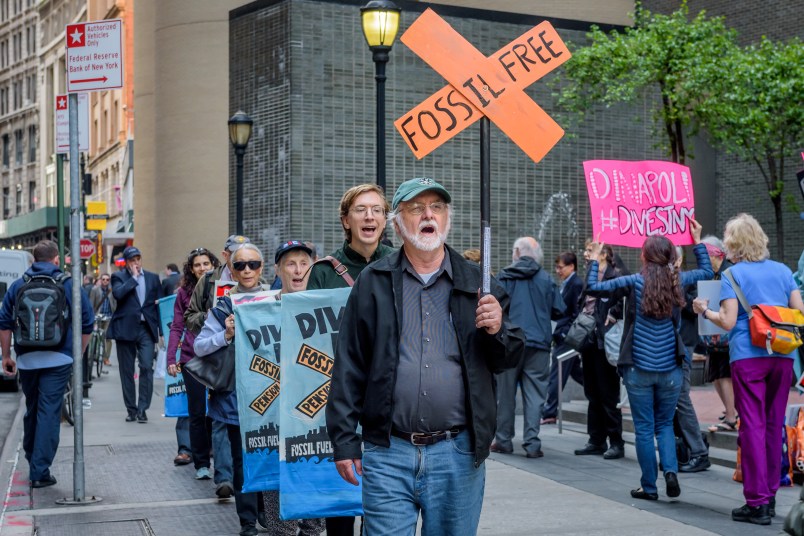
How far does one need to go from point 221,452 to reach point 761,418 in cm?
391

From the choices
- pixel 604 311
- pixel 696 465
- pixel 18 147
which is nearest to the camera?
pixel 696 465

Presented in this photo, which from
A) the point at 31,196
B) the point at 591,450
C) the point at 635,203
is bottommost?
the point at 591,450

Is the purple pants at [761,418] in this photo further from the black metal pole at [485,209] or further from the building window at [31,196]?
the building window at [31,196]

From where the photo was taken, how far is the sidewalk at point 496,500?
24.3 feet

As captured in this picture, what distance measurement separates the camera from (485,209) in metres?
4.51

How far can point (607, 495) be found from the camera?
859cm

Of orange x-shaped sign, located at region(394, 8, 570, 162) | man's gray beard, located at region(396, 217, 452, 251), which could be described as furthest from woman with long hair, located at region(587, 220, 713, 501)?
man's gray beard, located at region(396, 217, 452, 251)

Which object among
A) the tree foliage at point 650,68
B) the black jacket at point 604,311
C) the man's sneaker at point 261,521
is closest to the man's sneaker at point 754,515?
the black jacket at point 604,311

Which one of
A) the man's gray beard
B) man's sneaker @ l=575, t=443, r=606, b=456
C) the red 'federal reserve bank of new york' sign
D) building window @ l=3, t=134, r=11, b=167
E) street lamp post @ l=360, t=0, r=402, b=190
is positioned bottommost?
man's sneaker @ l=575, t=443, r=606, b=456

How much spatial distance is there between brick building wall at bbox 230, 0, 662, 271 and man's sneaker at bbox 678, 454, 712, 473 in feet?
27.8

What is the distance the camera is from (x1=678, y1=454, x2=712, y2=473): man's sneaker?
31.9 ft

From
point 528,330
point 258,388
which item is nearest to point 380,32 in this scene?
point 528,330

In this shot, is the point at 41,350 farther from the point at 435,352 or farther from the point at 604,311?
the point at 435,352

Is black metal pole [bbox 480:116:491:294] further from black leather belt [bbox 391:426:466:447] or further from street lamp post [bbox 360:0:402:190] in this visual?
street lamp post [bbox 360:0:402:190]
